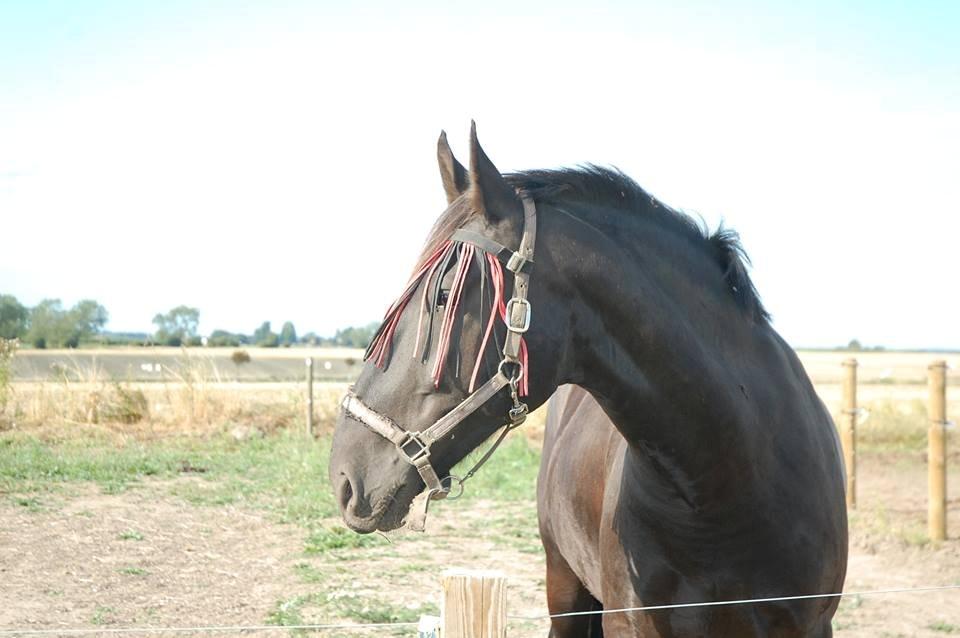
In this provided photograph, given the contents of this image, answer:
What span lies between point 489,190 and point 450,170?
25 cm

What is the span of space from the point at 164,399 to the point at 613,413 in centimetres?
1422

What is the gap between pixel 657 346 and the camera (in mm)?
2342

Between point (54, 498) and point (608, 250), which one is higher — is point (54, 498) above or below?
below

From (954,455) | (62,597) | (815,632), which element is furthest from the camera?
(954,455)

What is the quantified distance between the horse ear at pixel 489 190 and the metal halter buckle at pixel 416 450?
2.11 feet

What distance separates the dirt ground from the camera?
5617 millimetres

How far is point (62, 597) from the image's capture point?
5734 mm

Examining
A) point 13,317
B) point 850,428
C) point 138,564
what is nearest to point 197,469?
point 138,564

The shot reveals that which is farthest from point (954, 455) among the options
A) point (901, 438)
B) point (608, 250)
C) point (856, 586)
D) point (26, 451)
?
point (26, 451)

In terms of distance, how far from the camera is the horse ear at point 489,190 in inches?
85.1

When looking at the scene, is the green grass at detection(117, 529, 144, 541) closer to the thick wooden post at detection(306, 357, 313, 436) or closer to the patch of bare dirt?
the patch of bare dirt

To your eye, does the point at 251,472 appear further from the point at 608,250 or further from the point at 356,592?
the point at 608,250

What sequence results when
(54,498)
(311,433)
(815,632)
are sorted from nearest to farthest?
1. (815,632)
2. (54,498)
3. (311,433)

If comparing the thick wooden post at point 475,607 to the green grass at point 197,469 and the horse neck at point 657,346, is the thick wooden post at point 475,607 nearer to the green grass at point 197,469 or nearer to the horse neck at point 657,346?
the horse neck at point 657,346
